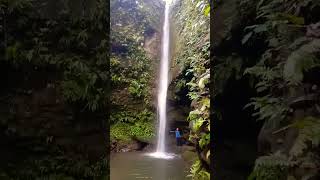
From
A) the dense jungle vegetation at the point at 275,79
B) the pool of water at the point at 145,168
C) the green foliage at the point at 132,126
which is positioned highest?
the dense jungle vegetation at the point at 275,79

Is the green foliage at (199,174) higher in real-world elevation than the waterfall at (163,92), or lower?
lower

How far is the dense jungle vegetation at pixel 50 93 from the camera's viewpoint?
3.76 meters

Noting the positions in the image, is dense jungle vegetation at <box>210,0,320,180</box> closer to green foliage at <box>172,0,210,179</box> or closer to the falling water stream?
green foliage at <box>172,0,210,179</box>

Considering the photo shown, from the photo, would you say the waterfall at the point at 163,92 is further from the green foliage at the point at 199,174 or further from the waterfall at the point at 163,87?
the green foliage at the point at 199,174

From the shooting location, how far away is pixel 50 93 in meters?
3.92

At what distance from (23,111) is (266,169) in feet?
9.18

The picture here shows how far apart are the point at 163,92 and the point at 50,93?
5.25 m

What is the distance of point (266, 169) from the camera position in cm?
223

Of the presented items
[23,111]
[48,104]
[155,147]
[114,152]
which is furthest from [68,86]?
[155,147]

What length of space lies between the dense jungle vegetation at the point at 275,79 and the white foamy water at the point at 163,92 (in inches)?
165

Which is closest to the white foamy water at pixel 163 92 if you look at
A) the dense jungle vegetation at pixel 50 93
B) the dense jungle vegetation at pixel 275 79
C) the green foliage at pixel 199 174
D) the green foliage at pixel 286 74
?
the green foliage at pixel 199 174

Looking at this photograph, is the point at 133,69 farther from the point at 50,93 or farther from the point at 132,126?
the point at 50,93

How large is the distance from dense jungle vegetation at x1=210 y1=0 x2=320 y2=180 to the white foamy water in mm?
4187

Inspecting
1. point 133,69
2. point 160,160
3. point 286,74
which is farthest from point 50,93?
point 133,69
